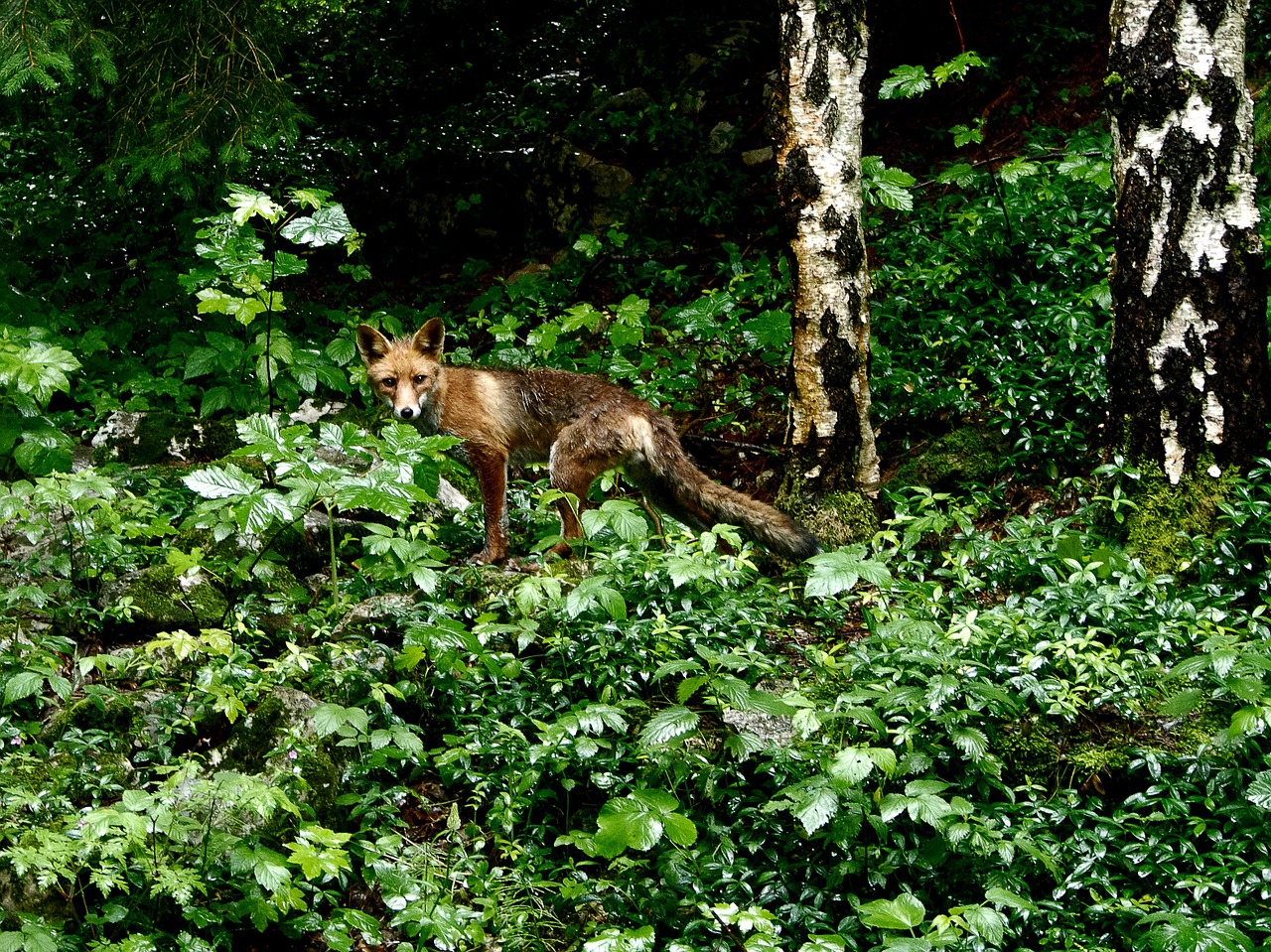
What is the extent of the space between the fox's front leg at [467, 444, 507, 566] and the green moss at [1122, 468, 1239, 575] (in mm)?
4247

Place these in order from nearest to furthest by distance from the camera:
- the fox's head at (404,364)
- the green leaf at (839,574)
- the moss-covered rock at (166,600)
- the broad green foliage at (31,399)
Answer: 1. the green leaf at (839,574)
2. the moss-covered rock at (166,600)
3. the broad green foliage at (31,399)
4. the fox's head at (404,364)

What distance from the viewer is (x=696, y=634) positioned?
5828 millimetres

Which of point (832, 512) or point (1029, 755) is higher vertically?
point (832, 512)

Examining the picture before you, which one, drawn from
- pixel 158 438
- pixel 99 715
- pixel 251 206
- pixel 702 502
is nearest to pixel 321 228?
pixel 251 206

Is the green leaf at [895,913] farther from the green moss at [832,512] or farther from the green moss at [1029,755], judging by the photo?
the green moss at [832,512]

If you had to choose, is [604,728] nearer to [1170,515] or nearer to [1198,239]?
[1170,515]

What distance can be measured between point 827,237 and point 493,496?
3.13 meters

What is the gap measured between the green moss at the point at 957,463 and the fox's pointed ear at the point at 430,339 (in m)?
3.78

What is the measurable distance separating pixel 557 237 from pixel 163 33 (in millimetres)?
5374

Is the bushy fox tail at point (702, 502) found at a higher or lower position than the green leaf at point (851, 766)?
higher

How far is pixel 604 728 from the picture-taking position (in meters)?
5.38

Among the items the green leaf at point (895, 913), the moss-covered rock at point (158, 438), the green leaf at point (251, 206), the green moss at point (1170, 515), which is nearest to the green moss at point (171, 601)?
the green leaf at point (251, 206)

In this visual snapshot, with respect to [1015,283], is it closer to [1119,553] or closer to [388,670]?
[1119,553]

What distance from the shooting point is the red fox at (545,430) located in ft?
24.4
